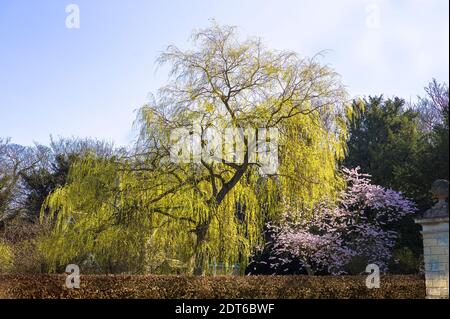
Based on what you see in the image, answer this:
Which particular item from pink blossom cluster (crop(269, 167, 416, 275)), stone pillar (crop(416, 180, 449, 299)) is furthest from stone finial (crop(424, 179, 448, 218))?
pink blossom cluster (crop(269, 167, 416, 275))

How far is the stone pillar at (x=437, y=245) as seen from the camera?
628cm

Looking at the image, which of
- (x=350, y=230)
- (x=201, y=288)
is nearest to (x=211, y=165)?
(x=201, y=288)

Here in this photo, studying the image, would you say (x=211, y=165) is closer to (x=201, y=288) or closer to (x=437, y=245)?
(x=201, y=288)

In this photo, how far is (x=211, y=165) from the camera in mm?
10188

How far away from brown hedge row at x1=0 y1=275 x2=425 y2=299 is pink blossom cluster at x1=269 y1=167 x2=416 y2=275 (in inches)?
202

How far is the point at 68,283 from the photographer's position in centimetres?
764

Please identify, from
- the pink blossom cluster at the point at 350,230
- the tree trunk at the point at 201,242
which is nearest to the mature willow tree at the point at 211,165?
the tree trunk at the point at 201,242

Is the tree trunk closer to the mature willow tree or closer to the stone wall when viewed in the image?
the mature willow tree

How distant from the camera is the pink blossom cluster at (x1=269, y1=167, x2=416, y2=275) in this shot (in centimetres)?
1420

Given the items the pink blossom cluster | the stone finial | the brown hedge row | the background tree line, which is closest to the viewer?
the stone finial

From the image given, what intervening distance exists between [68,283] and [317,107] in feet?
20.3

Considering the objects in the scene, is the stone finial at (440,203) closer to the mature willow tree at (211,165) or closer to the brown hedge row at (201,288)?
the brown hedge row at (201,288)

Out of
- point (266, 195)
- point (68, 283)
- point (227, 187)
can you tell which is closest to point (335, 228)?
point (266, 195)

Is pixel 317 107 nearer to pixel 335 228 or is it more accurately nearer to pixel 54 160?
pixel 335 228
